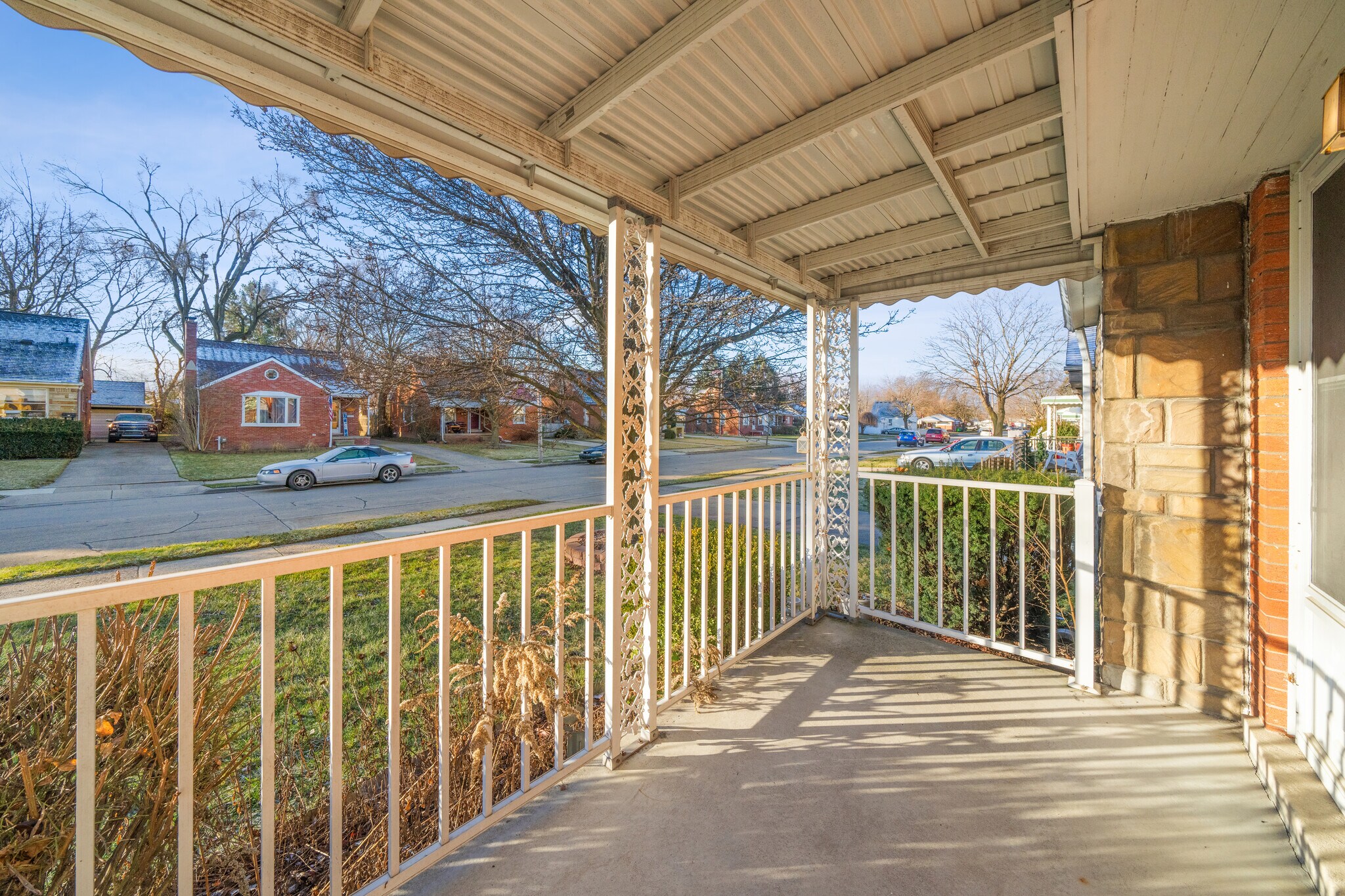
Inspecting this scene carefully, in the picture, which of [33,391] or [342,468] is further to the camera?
[342,468]

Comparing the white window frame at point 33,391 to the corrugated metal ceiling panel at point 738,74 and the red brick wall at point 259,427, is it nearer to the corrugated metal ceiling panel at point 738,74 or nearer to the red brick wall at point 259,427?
the red brick wall at point 259,427

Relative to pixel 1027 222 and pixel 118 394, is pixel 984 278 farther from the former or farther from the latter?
pixel 118 394

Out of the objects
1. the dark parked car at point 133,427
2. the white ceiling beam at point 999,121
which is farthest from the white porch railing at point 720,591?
the dark parked car at point 133,427

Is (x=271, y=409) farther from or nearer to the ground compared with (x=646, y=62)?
nearer to the ground

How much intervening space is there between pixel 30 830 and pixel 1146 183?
376 centimetres

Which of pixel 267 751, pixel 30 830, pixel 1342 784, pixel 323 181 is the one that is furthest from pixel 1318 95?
pixel 323 181

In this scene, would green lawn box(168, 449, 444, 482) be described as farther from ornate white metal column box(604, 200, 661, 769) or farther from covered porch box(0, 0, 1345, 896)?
ornate white metal column box(604, 200, 661, 769)

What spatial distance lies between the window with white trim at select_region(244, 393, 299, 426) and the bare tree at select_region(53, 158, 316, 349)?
75 cm

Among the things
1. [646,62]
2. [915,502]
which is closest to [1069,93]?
[646,62]

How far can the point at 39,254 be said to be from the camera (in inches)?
153

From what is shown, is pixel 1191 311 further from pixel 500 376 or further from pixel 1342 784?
pixel 500 376

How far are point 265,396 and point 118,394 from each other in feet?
4.02

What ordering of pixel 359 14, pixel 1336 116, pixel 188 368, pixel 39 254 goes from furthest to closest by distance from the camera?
pixel 188 368 → pixel 39 254 → pixel 359 14 → pixel 1336 116

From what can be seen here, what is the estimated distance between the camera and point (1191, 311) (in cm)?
220
